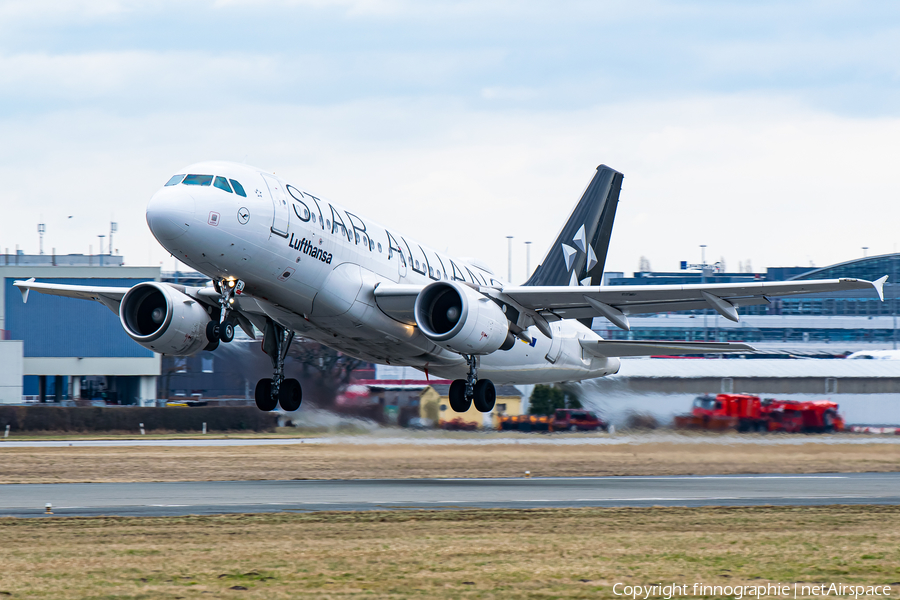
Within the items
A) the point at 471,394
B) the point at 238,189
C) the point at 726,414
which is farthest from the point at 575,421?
the point at 238,189

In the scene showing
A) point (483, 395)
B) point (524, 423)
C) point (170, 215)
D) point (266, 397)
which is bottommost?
point (524, 423)

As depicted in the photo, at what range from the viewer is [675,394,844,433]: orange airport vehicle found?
36.5 metres

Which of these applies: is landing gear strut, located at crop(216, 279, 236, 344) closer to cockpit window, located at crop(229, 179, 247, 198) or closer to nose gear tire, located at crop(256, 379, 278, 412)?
cockpit window, located at crop(229, 179, 247, 198)

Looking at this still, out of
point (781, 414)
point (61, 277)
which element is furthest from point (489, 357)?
point (61, 277)

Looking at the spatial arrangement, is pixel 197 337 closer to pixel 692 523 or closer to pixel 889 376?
pixel 692 523

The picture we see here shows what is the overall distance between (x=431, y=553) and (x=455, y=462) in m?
20.1

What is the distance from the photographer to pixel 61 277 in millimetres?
68438

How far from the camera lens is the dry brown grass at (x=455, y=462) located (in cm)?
3206

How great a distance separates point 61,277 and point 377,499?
50.9m

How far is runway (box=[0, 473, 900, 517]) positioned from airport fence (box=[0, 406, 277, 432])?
24786 millimetres

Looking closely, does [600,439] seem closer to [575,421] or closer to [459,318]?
[575,421]

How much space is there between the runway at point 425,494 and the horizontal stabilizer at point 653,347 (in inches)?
150

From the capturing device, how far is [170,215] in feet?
68.5

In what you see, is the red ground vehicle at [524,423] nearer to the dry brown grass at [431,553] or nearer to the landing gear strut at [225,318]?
the landing gear strut at [225,318]
